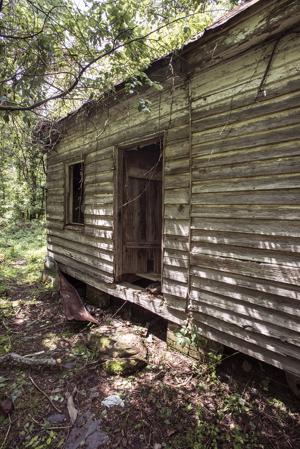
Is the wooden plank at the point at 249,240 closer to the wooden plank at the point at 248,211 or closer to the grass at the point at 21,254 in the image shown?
the wooden plank at the point at 248,211

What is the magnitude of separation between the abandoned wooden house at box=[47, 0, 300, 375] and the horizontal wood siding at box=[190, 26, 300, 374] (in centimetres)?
1

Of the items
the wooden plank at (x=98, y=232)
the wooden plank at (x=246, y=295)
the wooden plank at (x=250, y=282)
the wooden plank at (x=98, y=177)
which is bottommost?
the wooden plank at (x=246, y=295)

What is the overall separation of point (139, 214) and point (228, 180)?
91.0 inches

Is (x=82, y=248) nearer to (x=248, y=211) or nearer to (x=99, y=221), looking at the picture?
(x=99, y=221)

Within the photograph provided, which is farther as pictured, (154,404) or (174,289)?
(174,289)

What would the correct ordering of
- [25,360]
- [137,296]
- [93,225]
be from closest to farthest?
[25,360] → [137,296] → [93,225]

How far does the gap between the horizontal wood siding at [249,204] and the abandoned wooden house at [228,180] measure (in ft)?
0.03

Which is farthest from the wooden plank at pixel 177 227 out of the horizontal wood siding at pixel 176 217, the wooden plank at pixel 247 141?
the wooden plank at pixel 247 141

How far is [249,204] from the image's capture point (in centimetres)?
282

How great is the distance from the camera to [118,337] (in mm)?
4023

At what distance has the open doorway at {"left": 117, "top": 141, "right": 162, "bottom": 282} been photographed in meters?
4.74

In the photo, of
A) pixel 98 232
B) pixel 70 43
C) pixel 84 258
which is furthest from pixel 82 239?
pixel 70 43

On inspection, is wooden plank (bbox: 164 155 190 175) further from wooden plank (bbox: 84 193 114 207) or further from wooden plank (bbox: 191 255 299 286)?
wooden plank (bbox: 84 193 114 207)

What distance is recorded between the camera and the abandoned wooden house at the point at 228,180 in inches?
99.5
